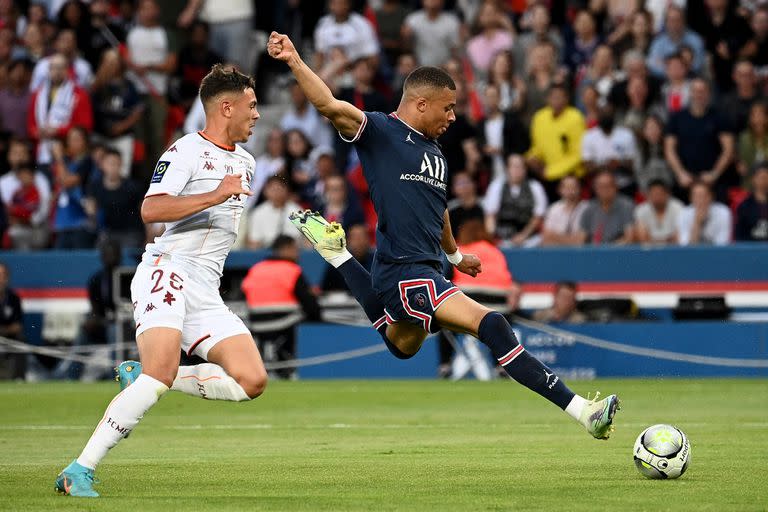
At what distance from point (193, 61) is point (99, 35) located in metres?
1.95

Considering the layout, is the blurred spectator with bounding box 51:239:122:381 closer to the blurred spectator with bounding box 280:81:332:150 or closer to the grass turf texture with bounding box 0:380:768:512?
the grass turf texture with bounding box 0:380:768:512

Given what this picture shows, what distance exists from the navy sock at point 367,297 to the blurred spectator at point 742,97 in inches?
449

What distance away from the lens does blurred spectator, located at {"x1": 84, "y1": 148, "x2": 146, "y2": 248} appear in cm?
2145

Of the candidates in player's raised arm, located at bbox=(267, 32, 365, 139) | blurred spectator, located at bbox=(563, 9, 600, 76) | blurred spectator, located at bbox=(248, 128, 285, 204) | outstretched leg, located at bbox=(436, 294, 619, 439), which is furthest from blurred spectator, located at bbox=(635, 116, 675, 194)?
outstretched leg, located at bbox=(436, 294, 619, 439)

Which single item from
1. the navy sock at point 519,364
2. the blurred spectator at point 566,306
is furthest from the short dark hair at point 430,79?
the blurred spectator at point 566,306

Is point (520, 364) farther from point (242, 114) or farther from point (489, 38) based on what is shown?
point (489, 38)

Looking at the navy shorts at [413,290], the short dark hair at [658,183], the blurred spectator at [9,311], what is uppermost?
the short dark hair at [658,183]

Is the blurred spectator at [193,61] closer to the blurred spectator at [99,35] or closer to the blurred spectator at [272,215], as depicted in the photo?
the blurred spectator at [99,35]

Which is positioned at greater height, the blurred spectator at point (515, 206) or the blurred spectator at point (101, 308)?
the blurred spectator at point (515, 206)

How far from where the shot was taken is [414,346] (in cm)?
1000

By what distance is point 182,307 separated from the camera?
28.2 feet

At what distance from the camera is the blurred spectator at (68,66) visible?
76.2 feet

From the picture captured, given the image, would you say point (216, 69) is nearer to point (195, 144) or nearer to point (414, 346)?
point (195, 144)

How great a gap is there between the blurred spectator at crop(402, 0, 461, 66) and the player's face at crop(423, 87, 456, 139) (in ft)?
42.3
